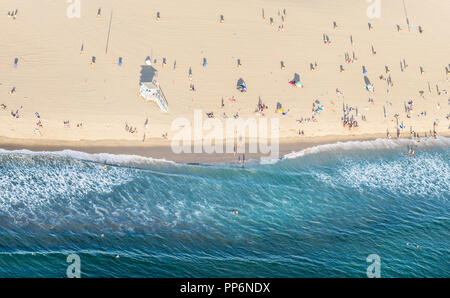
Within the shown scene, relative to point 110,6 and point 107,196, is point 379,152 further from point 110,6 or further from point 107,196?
point 110,6

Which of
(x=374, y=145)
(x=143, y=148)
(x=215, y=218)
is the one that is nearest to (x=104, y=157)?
(x=143, y=148)

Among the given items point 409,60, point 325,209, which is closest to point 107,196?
point 325,209

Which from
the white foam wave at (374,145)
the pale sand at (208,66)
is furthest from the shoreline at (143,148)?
the white foam wave at (374,145)

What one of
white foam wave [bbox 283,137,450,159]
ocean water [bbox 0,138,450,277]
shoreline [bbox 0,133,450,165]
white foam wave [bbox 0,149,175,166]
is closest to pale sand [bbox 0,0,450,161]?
shoreline [bbox 0,133,450,165]

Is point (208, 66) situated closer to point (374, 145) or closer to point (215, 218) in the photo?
point (215, 218)

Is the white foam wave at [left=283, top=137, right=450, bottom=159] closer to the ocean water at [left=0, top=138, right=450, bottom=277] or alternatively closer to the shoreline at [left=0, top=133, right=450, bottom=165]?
the ocean water at [left=0, top=138, right=450, bottom=277]

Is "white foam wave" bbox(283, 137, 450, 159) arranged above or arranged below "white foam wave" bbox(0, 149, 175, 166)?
above

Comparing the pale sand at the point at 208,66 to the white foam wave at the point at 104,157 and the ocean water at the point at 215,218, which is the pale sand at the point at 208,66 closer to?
the white foam wave at the point at 104,157

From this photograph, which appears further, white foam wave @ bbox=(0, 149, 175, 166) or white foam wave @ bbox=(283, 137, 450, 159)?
white foam wave @ bbox=(283, 137, 450, 159)
